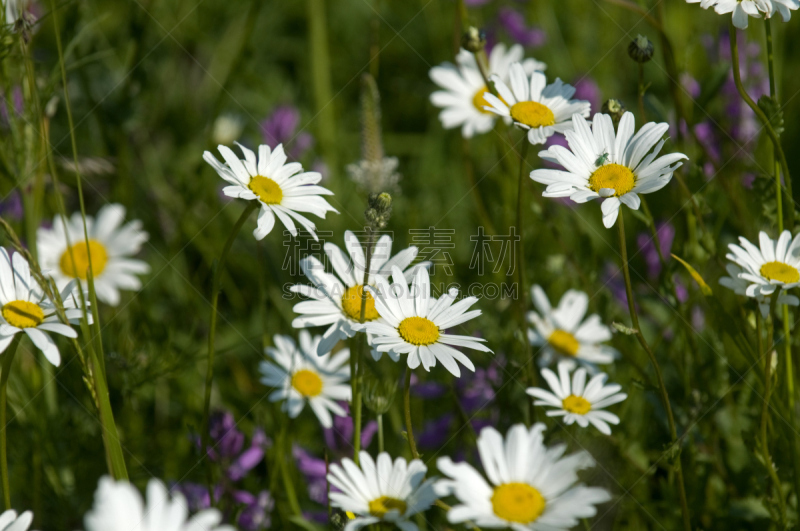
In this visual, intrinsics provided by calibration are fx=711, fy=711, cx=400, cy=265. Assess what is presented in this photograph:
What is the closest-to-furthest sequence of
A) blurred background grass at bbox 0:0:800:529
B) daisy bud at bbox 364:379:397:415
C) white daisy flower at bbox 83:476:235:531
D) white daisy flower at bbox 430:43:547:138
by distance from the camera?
white daisy flower at bbox 83:476:235:531, daisy bud at bbox 364:379:397:415, blurred background grass at bbox 0:0:800:529, white daisy flower at bbox 430:43:547:138

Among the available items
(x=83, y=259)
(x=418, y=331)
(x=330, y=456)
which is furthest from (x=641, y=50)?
(x=83, y=259)

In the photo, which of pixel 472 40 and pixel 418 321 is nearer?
pixel 418 321

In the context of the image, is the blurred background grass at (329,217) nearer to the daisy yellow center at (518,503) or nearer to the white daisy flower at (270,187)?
the white daisy flower at (270,187)

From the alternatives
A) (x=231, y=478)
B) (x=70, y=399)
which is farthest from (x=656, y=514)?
(x=70, y=399)

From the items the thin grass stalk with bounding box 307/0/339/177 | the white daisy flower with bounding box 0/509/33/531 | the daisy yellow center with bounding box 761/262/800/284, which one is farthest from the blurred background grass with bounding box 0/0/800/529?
the white daisy flower with bounding box 0/509/33/531

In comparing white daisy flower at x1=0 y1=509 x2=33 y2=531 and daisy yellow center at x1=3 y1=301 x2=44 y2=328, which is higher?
daisy yellow center at x1=3 y1=301 x2=44 y2=328

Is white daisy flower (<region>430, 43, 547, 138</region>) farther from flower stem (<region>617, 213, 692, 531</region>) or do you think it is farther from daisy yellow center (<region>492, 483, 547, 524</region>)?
daisy yellow center (<region>492, 483, 547, 524</region>)

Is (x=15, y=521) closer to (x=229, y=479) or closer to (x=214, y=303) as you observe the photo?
(x=214, y=303)
